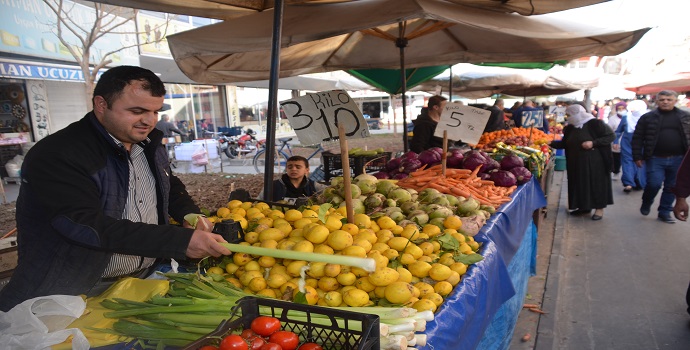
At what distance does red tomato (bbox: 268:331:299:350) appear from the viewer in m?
1.36

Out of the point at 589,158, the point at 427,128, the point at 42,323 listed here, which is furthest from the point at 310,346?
the point at 589,158

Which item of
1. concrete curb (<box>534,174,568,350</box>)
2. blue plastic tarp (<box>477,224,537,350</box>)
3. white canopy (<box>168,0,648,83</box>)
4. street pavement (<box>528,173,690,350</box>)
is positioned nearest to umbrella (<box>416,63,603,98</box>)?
concrete curb (<box>534,174,568,350</box>)

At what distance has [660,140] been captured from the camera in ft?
22.1

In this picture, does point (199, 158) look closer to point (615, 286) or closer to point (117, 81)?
point (615, 286)

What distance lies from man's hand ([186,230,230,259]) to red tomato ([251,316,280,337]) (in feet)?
1.36

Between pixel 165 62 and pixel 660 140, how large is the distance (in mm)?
8919

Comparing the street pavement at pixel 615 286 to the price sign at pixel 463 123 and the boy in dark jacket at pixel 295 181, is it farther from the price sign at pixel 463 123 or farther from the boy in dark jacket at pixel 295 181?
the boy in dark jacket at pixel 295 181

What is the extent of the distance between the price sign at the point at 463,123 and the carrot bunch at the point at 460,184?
37 centimetres

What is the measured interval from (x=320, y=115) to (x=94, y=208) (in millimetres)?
1905

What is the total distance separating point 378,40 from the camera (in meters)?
6.42

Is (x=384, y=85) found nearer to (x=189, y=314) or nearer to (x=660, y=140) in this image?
(x=660, y=140)

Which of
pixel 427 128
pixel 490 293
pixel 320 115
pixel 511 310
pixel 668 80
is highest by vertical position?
pixel 668 80

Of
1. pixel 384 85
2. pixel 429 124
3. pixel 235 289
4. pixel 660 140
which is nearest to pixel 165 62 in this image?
pixel 384 85

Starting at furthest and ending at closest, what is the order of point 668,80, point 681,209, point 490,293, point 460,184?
point 668,80 < point 460,184 < point 681,209 < point 490,293
